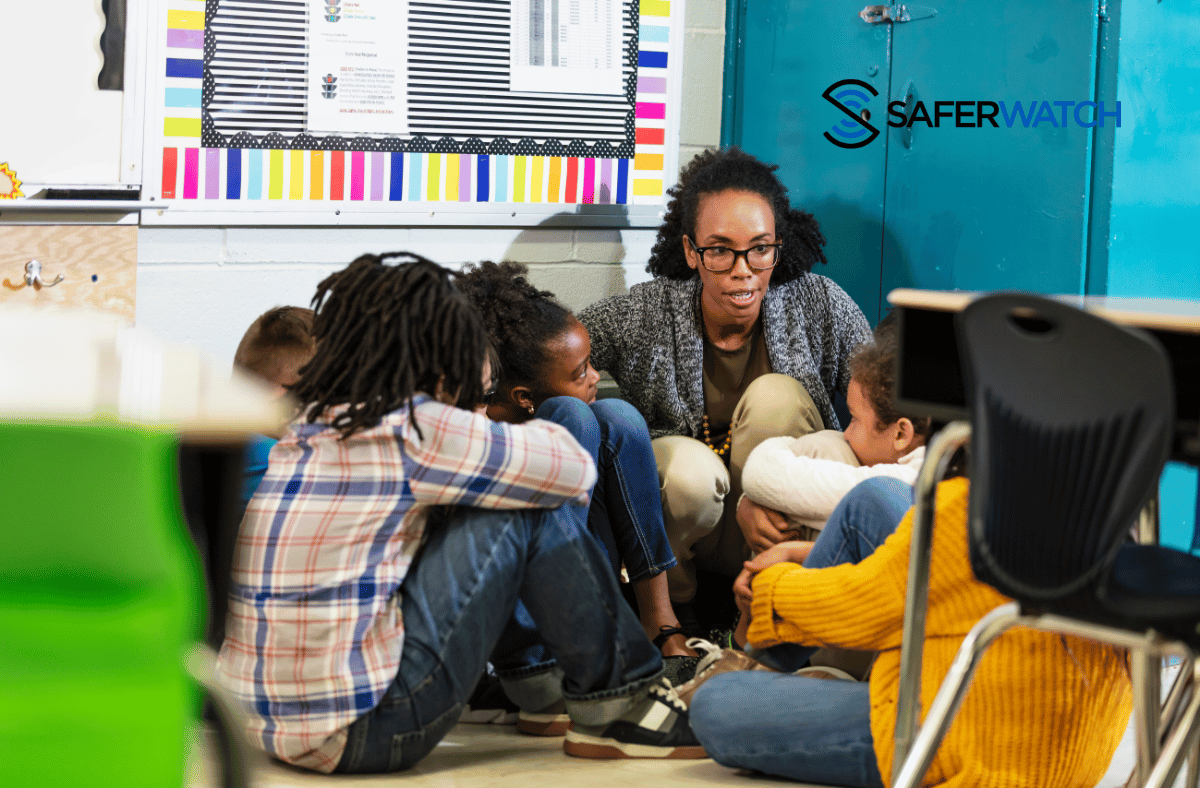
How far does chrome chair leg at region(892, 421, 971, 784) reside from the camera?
155cm

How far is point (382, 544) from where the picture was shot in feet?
6.06

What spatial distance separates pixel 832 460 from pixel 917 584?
2.38ft

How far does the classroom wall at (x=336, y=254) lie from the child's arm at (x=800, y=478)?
1.07 m

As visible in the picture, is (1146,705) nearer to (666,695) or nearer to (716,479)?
(666,695)

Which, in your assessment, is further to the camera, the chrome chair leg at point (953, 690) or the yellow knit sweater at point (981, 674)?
the yellow knit sweater at point (981, 674)

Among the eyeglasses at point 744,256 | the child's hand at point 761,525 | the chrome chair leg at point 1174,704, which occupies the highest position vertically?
the eyeglasses at point 744,256

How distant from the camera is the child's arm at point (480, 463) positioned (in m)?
1.80

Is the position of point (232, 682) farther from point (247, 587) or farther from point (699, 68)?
point (699, 68)

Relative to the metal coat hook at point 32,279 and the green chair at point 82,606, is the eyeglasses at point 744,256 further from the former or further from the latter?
the green chair at point 82,606

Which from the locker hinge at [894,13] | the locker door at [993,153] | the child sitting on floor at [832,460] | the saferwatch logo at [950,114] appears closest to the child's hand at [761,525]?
the child sitting on floor at [832,460]

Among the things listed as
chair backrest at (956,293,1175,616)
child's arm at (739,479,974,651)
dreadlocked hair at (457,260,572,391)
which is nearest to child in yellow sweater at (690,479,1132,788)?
child's arm at (739,479,974,651)

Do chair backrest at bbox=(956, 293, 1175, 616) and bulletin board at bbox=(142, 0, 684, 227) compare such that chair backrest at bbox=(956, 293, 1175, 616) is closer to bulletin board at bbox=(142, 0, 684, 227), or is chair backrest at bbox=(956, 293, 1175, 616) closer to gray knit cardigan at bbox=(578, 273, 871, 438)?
gray knit cardigan at bbox=(578, 273, 871, 438)

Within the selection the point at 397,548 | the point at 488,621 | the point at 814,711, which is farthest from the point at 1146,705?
the point at 397,548

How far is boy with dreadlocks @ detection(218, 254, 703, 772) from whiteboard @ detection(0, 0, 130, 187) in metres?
1.03
